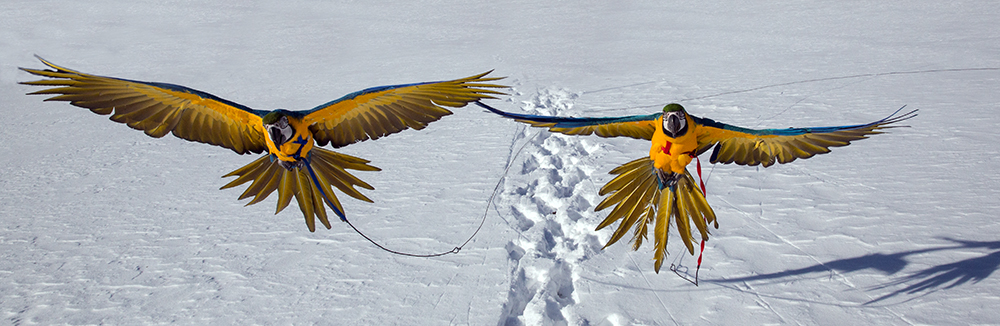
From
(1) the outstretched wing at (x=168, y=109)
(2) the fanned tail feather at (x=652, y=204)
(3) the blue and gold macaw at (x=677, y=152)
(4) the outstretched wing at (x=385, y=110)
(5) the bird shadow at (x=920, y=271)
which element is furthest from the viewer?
(5) the bird shadow at (x=920, y=271)

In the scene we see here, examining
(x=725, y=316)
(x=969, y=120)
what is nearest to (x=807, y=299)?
(x=725, y=316)

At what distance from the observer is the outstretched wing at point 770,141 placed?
217 cm

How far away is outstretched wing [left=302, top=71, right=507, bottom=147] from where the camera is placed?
2016 millimetres

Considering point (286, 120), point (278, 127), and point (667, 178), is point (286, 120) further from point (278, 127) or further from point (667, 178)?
point (667, 178)

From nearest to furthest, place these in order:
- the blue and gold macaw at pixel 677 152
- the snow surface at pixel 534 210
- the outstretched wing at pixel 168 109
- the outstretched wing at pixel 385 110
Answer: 1. the outstretched wing at pixel 168 109
2. the outstretched wing at pixel 385 110
3. the blue and gold macaw at pixel 677 152
4. the snow surface at pixel 534 210

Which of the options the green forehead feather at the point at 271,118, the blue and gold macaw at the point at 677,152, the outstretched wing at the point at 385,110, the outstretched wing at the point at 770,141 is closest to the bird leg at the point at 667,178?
the blue and gold macaw at the point at 677,152

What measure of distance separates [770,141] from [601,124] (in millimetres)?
826

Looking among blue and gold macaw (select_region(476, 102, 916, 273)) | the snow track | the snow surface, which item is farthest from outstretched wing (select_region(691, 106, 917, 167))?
the snow track

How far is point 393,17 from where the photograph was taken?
12.4 meters

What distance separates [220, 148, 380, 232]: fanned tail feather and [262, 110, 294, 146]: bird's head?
21 cm

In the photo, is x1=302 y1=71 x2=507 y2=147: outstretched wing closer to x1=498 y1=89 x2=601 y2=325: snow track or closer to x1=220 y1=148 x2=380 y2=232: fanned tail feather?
x1=220 y1=148 x2=380 y2=232: fanned tail feather

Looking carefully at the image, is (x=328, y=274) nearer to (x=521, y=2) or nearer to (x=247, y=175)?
(x=247, y=175)

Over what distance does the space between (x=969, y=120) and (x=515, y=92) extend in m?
5.14

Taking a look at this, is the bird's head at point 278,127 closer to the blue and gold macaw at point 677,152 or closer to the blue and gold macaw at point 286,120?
the blue and gold macaw at point 286,120
